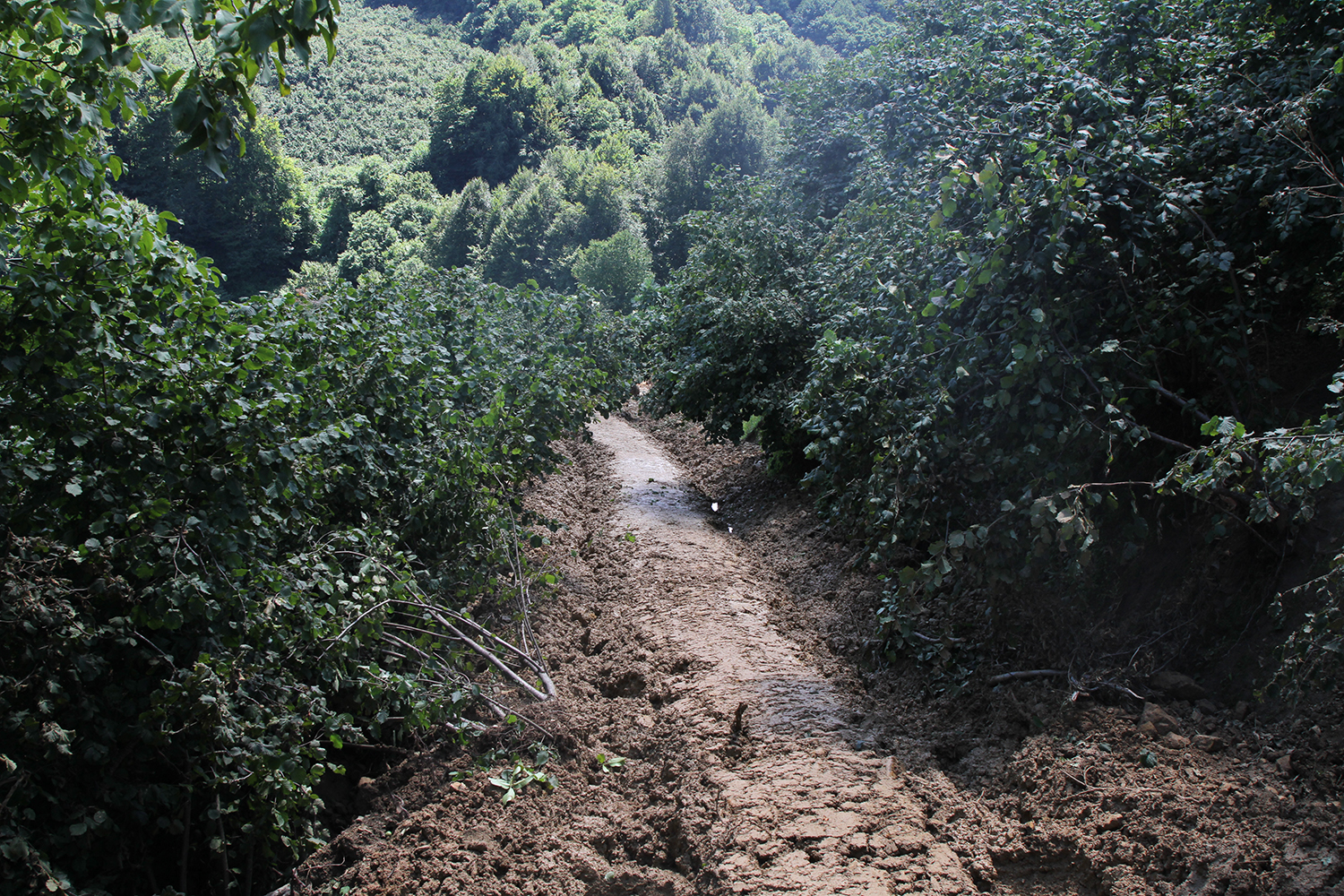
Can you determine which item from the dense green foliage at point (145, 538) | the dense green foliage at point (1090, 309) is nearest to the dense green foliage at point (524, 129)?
the dense green foliage at point (145, 538)

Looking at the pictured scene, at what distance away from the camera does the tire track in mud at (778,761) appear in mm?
3031

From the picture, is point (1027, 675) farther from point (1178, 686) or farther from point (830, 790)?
point (830, 790)

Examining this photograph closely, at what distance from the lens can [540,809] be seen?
3811 mm

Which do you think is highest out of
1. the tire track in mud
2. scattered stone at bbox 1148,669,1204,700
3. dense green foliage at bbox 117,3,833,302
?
dense green foliage at bbox 117,3,833,302

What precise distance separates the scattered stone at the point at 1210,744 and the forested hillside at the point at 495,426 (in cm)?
29

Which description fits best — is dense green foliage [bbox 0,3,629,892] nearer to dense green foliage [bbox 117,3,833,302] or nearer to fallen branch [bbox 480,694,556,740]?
fallen branch [bbox 480,694,556,740]

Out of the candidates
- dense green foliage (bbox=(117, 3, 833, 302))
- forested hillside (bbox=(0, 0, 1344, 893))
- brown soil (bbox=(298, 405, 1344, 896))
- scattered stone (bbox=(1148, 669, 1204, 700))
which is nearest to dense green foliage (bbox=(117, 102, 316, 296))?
dense green foliage (bbox=(117, 3, 833, 302))

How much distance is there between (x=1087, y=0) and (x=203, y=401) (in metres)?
6.86

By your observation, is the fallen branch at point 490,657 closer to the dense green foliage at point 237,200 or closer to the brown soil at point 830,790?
the brown soil at point 830,790

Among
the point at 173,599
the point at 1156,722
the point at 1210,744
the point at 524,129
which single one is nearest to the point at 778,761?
the point at 1156,722

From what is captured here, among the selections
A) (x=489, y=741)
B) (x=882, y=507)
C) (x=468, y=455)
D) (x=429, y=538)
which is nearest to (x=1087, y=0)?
(x=882, y=507)

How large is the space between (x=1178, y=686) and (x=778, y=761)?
76.2 inches

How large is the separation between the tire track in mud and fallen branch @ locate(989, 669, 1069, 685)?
0.79 m

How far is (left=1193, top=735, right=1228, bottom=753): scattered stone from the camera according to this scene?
322cm
